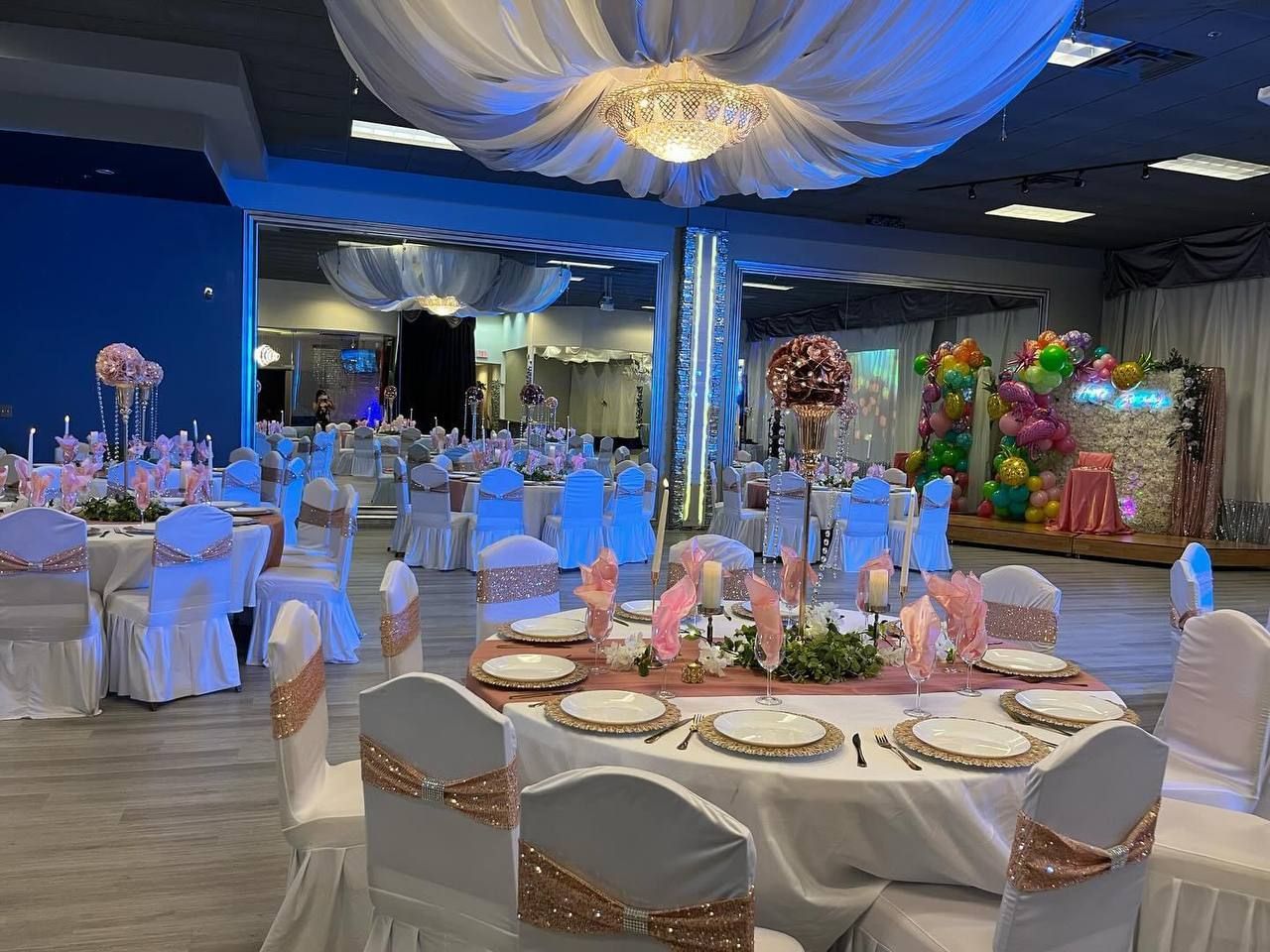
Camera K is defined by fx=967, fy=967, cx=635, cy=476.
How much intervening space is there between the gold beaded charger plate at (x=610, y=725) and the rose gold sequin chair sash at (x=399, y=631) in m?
0.75

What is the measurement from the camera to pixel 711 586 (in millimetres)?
2684

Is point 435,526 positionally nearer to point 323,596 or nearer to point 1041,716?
point 323,596

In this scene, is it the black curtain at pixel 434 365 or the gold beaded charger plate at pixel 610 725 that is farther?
the black curtain at pixel 434 365

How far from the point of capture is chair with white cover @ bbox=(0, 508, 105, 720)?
412 centimetres

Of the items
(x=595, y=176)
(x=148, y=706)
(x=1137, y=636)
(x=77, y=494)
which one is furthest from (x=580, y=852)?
(x=1137, y=636)

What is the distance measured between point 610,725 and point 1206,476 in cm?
1141

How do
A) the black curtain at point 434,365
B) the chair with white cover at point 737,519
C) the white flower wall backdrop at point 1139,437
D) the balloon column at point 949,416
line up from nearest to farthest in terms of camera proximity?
the chair with white cover at point 737,519 → the white flower wall backdrop at point 1139,437 → the black curtain at point 434,365 → the balloon column at point 949,416

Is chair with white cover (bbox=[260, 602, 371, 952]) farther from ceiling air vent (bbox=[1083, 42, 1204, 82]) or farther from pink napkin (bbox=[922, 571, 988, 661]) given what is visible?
ceiling air vent (bbox=[1083, 42, 1204, 82])

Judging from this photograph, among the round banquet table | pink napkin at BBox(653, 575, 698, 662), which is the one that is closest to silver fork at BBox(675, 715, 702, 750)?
the round banquet table

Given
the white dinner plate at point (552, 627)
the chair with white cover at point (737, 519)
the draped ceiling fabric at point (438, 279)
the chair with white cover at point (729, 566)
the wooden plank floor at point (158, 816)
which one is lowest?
the wooden plank floor at point (158, 816)

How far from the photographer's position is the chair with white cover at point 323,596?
16.8ft

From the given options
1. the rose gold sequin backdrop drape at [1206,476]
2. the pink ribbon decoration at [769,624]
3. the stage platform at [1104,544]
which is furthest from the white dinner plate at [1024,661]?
the rose gold sequin backdrop drape at [1206,476]

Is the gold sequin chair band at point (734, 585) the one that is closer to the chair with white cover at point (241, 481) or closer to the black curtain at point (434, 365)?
the chair with white cover at point (241, 481)

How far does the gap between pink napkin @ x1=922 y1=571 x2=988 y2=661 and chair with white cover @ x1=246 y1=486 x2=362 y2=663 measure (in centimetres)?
348
